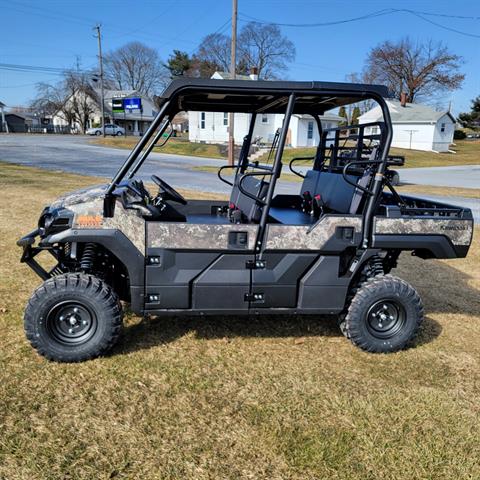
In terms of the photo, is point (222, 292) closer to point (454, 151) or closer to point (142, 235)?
point (142, 235)

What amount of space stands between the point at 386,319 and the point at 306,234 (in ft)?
3.35

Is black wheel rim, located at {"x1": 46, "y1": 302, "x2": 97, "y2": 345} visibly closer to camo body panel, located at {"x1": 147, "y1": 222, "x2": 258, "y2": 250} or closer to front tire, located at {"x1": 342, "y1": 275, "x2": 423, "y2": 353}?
camo body panel, located at {"x1": 147, "y1": 222, "x2": 258, "y2": 250}

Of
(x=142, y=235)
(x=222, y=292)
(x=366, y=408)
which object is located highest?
(x=142, y=235)

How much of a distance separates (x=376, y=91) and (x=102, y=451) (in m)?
2.91

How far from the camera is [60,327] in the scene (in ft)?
10.8

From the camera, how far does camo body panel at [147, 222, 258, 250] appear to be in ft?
10.7

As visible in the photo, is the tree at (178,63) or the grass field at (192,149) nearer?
the grass field at (192,149)

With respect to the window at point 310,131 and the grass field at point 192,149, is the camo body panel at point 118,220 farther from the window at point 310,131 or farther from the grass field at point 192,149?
the window at point 310,131

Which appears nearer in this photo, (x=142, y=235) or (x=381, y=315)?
(x=142, y=235)

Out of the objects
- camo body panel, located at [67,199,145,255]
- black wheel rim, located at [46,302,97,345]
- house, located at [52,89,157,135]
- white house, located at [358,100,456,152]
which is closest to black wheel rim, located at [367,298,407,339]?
camo body panel, located at [67,199,145,255]

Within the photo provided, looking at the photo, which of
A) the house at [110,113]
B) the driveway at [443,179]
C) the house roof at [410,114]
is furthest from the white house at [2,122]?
the driveway at [443,179]

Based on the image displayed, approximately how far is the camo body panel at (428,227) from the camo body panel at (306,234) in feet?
0.71

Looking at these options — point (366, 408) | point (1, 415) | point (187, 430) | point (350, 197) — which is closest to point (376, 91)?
point (350, 197)

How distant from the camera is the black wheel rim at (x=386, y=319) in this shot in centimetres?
368
